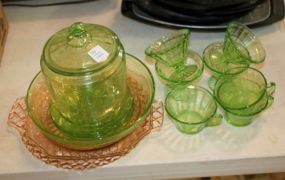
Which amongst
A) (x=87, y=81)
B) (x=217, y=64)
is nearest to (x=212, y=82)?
(x=217, y=64)

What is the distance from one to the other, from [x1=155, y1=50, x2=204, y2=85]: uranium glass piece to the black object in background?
89 millimetres

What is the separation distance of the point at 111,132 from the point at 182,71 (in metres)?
0.19

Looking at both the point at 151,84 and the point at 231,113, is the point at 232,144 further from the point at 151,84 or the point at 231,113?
the point at 151,84

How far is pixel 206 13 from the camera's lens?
0.75 meters

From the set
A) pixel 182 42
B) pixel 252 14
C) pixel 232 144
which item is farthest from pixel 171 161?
pixel 252 14

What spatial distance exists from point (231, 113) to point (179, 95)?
0.11 m

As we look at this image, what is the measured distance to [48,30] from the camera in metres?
0.83

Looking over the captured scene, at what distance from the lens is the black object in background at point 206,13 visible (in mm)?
757

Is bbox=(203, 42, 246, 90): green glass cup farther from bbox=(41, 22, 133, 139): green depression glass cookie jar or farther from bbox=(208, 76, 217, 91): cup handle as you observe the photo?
bbox=(41, 22, 133, 139): green depression glass cookie jar

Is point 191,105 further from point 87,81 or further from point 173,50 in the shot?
point 87,81

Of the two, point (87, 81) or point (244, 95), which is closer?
point (87, 81)

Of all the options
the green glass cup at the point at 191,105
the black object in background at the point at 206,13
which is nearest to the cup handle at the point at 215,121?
the green glass cup at the point at 191,105

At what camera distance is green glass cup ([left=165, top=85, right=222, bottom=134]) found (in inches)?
25.3

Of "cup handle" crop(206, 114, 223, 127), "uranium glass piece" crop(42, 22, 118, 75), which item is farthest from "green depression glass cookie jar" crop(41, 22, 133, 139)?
"cup handle" crop(206, 114, 223, 127)
